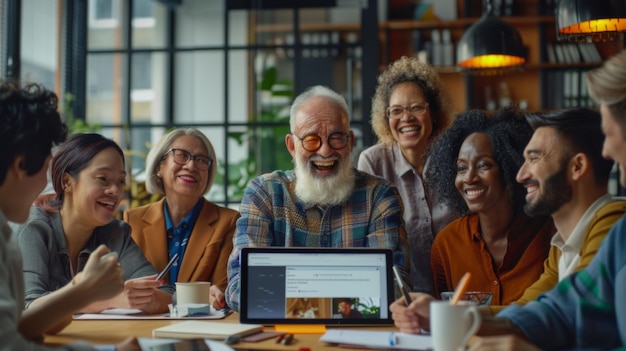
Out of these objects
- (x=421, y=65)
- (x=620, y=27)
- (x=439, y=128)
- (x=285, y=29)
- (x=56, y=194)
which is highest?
(x=285, y=29)

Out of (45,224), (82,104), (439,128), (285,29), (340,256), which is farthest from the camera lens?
(82,104)

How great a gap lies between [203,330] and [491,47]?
10.2 feet

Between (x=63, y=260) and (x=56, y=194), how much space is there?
282mm

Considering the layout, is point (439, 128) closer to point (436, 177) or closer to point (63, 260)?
point (436, 177)

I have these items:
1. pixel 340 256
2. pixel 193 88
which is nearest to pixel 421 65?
pixel 340 256

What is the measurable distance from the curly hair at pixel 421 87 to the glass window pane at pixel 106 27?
2940 millimetres

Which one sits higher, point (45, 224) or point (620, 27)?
point (620, 27)

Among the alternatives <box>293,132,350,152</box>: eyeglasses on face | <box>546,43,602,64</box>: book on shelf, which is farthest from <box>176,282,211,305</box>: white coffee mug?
<box>546,43,602,64</box>: book on shelf

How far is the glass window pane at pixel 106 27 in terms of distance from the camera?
5.93 metres

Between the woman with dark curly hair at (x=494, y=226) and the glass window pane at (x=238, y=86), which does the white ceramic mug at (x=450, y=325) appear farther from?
the glass window pane at (x=238, y=86)

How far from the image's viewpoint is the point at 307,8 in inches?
223

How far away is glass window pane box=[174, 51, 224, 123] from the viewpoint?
18.6ft

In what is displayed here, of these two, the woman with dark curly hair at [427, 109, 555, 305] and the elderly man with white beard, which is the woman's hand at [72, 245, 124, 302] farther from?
the woman with dark curly hair at [427, 109, 555, 305]

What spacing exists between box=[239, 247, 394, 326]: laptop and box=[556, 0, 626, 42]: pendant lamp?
2.34 m
